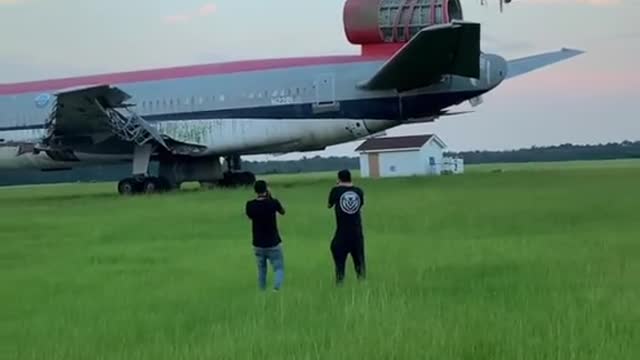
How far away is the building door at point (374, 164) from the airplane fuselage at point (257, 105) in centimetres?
3003

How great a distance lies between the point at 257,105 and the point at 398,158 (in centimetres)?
3273

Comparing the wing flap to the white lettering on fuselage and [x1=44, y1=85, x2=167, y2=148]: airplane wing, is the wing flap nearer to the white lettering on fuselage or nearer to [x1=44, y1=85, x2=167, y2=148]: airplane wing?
[x1=44, y1=85, x2=167, y2=148]: airplane wing

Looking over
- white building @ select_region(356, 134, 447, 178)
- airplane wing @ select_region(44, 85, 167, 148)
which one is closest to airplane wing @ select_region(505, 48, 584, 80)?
airplane wing @ select_region(44, 85, 167, 148)

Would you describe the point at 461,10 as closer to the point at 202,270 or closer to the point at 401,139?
the point at 202,270

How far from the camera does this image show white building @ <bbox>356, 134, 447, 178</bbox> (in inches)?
2672

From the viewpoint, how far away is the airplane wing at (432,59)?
31.6 metres

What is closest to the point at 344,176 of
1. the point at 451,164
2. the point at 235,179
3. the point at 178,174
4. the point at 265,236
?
the point at 265,236

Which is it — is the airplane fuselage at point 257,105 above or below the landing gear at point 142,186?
above

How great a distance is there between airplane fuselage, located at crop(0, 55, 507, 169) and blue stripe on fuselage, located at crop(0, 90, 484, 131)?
0.03 metres

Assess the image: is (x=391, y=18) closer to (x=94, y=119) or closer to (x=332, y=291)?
(x=94, y=119)

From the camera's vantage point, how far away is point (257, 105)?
3672 cm

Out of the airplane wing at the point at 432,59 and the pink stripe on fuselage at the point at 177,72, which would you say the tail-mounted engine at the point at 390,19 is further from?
the airplane wing at the point at 432,59

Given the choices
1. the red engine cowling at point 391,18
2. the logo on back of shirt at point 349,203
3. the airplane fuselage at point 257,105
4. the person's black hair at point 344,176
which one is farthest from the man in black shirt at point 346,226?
the red engine cowling at point 391,18

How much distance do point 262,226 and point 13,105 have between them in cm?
2933
